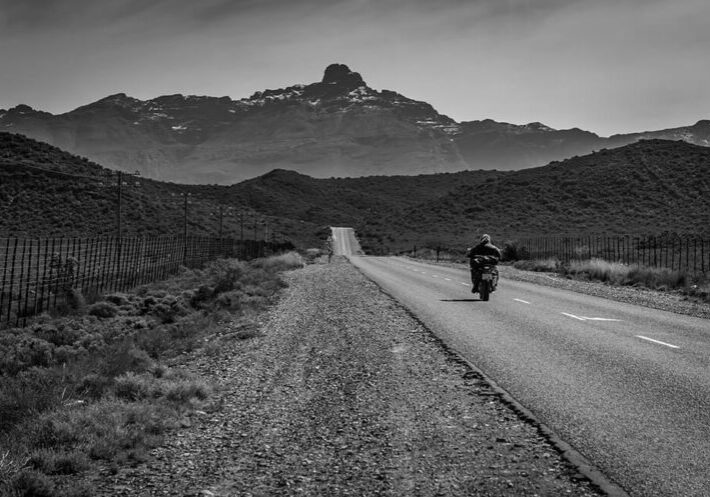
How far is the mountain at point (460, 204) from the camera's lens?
6253 cm

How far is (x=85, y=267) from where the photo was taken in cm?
2541

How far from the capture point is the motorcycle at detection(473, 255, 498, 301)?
66.5 ft

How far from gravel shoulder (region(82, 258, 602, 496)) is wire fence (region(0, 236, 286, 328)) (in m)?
11.6

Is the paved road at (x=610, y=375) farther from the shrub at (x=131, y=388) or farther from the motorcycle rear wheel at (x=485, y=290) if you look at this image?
the shrub at (x=131, y=388)

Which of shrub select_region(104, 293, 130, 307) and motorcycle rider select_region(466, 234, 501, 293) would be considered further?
shrub select_region(104, 293, 130, 307)

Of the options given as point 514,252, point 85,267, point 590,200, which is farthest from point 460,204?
point 85,267

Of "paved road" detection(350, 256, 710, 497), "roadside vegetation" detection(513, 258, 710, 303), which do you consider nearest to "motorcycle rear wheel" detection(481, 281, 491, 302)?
"paved road" detection(350, 256, 710, 497)

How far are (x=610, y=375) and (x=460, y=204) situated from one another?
122m

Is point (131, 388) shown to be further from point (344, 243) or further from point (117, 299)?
point (344, 243)

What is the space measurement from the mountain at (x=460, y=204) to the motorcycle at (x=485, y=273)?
148 ft

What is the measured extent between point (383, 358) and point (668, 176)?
4402 inches

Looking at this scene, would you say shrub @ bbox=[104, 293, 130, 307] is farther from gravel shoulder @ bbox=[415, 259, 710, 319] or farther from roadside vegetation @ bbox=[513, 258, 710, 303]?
roadside vegetation @ bbox=[513, 258, 710, 303]

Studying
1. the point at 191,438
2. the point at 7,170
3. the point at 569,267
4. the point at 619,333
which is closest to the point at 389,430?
the point at 191,438

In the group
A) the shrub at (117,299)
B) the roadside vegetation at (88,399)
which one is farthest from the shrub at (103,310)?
the roadside vegetation at (88,399)
